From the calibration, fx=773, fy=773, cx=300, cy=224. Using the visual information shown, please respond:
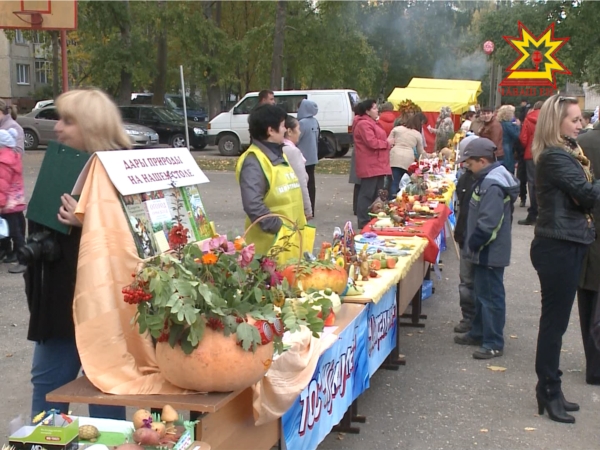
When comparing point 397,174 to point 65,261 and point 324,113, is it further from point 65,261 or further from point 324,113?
point 324,113

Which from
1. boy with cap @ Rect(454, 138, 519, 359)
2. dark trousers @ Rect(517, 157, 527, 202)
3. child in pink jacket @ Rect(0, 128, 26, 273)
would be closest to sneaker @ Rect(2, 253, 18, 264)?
child in pink jacket @ Rect(0, 128, 26, 273)

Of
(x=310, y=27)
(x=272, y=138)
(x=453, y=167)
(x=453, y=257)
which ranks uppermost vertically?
(x=310, y=27)

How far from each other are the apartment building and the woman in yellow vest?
1980 inches

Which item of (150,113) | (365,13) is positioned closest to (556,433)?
(150,113)

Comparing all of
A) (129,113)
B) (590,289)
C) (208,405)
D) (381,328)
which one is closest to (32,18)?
(381,328)

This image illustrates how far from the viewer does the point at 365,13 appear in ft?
149

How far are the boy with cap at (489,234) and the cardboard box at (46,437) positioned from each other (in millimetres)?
3918

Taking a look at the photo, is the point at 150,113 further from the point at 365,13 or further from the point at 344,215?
the point at 365,13

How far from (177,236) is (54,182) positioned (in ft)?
1.80

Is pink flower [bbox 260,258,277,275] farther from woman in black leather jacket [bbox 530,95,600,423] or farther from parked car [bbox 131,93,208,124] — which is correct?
parked car [bbox 131,93,208,124]

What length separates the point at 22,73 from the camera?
56.3m

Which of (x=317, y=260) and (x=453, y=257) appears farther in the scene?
(x=453, y=257)

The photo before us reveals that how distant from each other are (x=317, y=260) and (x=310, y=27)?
2796 cm

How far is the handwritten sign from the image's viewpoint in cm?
309
